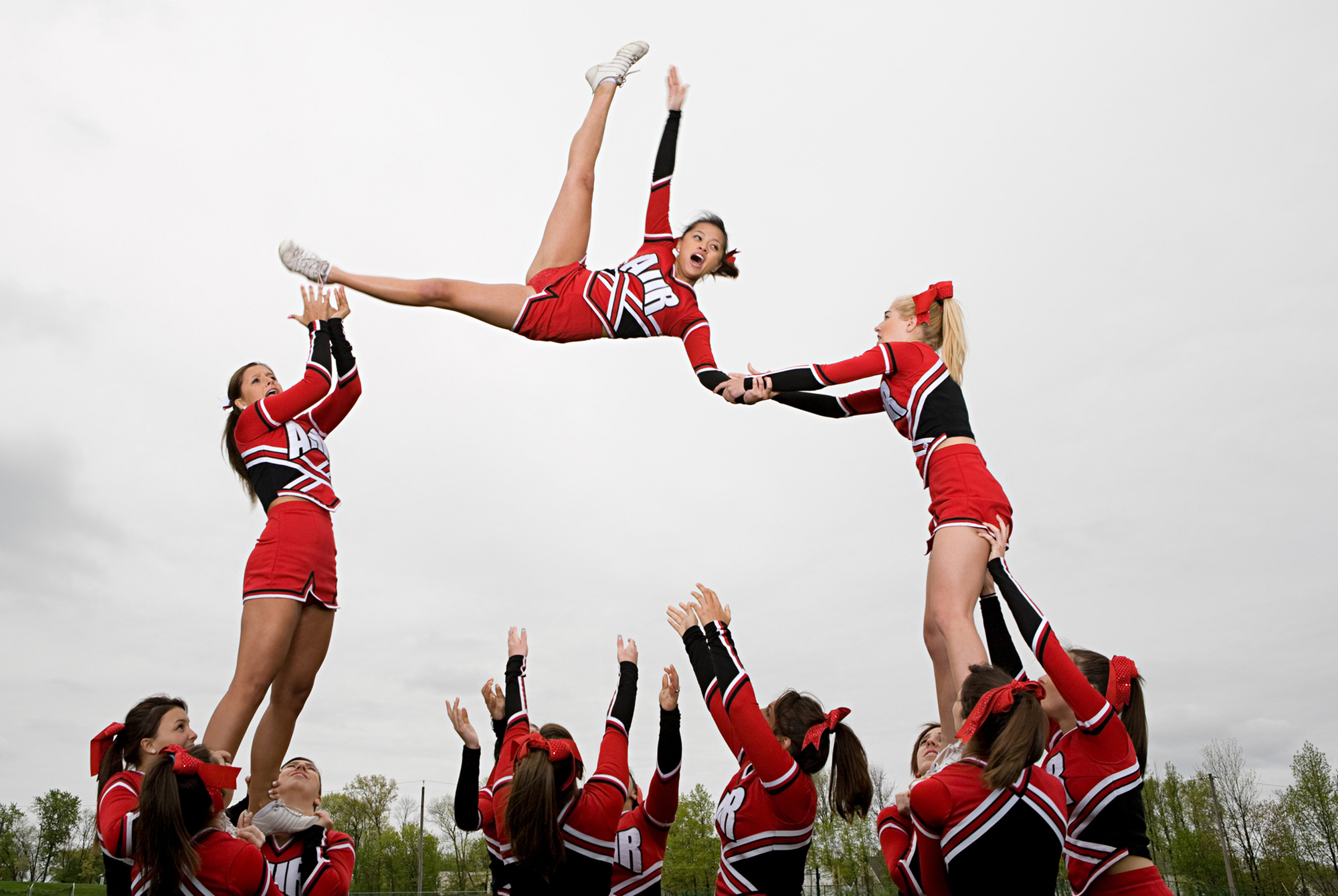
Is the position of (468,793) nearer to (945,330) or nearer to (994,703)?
(994,703)

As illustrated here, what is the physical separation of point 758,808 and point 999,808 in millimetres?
1244

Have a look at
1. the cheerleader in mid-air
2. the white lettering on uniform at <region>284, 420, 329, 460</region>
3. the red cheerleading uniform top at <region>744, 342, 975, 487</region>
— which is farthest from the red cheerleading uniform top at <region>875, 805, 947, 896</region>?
the white lettering on uniform at <region>284, 420, 329, 460</region>

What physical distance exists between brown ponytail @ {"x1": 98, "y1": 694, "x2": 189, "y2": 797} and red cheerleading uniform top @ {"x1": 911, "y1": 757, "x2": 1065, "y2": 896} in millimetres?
3791

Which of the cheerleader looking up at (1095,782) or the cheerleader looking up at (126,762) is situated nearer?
the cheerleader looking up at (1095,782)

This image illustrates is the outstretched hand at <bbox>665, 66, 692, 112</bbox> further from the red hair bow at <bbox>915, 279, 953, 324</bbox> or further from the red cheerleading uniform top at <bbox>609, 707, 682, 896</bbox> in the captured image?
the red cheerleading uniform top at <bbox>609, 707, 682, 896</bbox>

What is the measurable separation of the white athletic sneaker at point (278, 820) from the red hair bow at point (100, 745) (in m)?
0.93

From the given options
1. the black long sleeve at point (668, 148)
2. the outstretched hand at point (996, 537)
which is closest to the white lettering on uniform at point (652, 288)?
the black long sleeve at point (668, 148)

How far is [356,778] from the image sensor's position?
47312 mm

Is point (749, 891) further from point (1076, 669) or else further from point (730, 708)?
point (1076, 669)

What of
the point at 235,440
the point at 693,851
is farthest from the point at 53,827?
the point at 235,440

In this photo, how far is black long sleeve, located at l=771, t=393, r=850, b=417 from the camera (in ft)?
20.4

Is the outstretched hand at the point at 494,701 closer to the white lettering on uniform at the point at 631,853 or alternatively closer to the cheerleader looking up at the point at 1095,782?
the white lettering on uniform at the point at 631,853

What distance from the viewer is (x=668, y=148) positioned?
21.4ft

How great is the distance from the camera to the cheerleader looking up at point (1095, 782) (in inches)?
149
